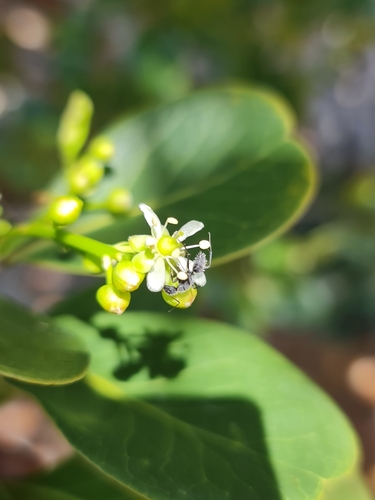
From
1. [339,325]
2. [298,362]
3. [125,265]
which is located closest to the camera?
[125,265]

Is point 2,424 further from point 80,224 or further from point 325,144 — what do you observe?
point 325,144

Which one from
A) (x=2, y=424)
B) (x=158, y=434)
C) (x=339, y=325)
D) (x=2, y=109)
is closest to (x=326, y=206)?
(x=339, y=325)

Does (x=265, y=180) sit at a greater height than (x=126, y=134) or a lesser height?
lesser

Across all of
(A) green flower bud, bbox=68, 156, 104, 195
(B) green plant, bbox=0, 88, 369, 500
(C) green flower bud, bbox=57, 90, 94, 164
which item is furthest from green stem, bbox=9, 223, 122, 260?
(C) green flower bud, bbox=57, 90, 94, 164

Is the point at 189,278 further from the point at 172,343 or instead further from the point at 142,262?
the point at 172,343

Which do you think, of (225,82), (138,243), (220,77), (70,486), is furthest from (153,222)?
(220,77)

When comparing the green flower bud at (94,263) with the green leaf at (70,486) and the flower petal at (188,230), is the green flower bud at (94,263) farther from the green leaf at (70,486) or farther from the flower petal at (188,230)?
the green leaf at (70,486)
